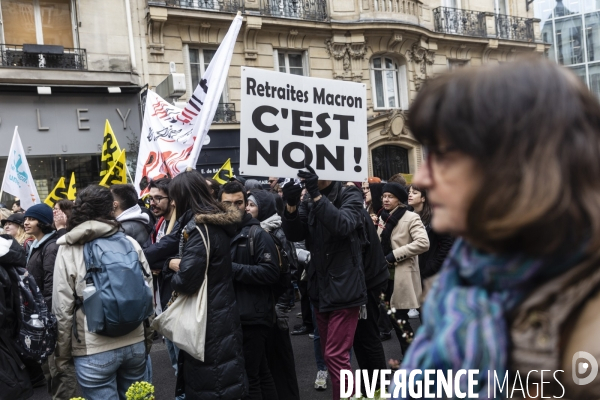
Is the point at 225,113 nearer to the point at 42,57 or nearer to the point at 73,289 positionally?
the point at 42,57

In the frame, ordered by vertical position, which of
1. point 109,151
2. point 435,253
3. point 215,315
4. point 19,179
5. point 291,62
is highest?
point 291,62

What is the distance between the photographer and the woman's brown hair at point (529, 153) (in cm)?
87

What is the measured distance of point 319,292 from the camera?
409 cm

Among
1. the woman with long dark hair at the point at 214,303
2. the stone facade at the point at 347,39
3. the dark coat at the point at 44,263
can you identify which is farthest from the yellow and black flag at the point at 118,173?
the stone facade at the point at 347,39

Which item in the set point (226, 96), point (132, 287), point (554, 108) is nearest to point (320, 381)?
point (132, 287)

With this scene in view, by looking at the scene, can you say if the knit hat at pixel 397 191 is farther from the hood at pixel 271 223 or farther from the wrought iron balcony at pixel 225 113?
the wrought iron balcony at pixel 225 113

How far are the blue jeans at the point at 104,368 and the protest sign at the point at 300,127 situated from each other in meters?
1.39

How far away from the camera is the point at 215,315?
3564 millimetres

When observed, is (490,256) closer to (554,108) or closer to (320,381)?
(554,108)

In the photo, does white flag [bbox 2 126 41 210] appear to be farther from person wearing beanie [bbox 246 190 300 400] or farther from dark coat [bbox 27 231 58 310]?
person wearing beanie [bbox 246 190 300 400]

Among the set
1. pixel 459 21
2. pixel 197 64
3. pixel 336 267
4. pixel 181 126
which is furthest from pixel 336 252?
pixel 459 21

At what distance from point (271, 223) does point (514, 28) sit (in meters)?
19.8

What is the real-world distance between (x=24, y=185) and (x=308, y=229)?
5.87 m

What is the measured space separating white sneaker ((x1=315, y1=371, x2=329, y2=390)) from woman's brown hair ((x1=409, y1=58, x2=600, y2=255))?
440 centimetres
